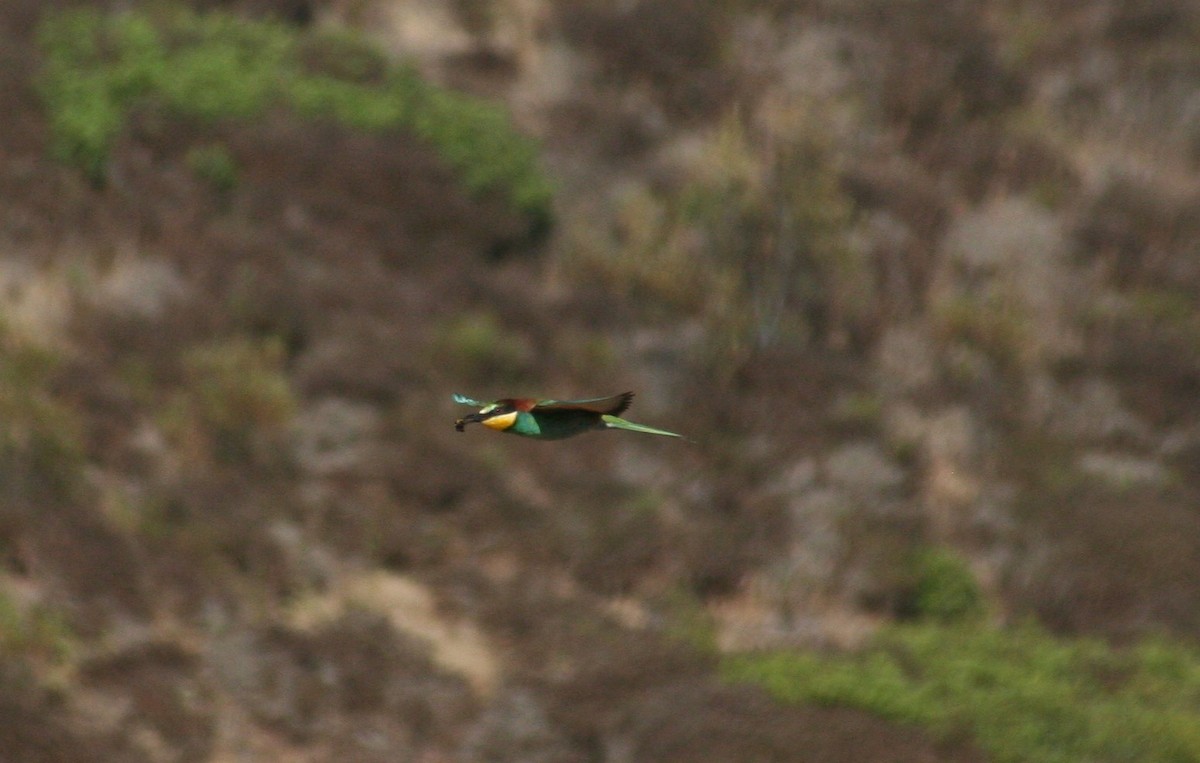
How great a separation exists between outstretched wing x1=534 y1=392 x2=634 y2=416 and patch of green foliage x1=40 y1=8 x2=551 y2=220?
11229 mm

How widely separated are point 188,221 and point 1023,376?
739cm

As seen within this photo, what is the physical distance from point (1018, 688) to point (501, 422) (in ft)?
24.2

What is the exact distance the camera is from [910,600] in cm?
1078

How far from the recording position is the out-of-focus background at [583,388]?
354 inches

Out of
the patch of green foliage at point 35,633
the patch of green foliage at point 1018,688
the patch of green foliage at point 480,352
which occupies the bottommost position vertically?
the patch of green foliage at point 1018,688

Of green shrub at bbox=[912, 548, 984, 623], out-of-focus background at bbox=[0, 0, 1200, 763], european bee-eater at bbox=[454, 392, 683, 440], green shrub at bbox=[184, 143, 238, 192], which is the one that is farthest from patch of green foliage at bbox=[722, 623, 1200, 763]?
european bee-eater at bbox=[454, 392, 683, 440]

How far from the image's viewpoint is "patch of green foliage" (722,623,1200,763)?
8.64 m

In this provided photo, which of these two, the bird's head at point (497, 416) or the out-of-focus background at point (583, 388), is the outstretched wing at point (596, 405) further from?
the out-of-focus background at point (583, 388)

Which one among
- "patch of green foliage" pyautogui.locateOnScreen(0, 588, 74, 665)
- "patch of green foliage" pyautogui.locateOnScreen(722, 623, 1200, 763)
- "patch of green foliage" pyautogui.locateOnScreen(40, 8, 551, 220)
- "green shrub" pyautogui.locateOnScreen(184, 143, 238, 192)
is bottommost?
"patch of green foliage" pyautogui.locateOnScreen(722, 623, 1200, 763)

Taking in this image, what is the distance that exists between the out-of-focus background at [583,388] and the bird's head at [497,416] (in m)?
6.12

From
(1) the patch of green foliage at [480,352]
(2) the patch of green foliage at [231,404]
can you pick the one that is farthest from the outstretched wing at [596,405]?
(1) the patch of green foliage at [480,352]

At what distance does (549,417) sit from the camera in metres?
2.54

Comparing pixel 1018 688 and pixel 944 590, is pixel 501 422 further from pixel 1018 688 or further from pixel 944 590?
pixel 944 590

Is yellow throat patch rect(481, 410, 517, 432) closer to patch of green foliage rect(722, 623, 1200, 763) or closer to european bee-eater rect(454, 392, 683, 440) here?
european bee-eater rect(454, 392, 683, 440)
